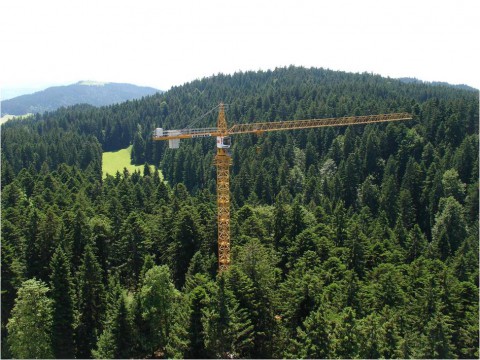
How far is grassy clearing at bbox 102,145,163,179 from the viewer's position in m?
166

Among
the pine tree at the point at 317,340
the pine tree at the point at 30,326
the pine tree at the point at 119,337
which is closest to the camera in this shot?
the pine tree at the point at 317,340

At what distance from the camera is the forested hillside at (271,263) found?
39594 millimetres

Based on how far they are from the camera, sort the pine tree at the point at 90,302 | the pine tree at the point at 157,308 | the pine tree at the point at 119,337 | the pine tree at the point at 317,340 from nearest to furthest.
Answer: the pine tree at the point at 317,340
the pine tree at the point at 119,337
the pine tree at the point at 157,308
the pine tree at the point at 90,302

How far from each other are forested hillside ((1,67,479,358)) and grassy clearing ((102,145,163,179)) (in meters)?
47.7

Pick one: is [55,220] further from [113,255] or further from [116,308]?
[116,308]

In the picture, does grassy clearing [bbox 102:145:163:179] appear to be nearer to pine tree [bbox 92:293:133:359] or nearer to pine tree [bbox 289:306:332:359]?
pine tree [bbox 92:293:133:359]

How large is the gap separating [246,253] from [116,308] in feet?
47.1

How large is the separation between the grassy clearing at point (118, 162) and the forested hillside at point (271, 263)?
47727 millimetres

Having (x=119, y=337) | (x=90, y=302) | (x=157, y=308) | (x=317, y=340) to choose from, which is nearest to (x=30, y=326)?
(x=90, y=302)

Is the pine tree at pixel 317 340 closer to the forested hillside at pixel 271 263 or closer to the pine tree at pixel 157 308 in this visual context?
the forested hillside at pixel 271 263

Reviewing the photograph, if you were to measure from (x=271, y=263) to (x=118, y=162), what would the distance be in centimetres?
13279

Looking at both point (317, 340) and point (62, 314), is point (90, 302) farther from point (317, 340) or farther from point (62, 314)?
point (317, 340)

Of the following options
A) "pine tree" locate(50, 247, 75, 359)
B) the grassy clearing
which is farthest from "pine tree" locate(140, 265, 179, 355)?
the grassy clearing

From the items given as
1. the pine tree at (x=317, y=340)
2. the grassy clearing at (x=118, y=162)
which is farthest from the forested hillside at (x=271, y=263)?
the grassy clearing at (x=118, y=162)
